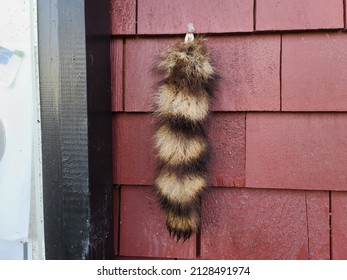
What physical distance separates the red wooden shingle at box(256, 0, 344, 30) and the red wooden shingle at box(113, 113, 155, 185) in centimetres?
47

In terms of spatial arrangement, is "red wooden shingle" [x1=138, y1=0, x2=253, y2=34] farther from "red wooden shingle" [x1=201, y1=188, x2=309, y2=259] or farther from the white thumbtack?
"red wooden shingle" [x1=201, y1=188, x2=309, y2=259]

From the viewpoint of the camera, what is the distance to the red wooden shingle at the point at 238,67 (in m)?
1.07

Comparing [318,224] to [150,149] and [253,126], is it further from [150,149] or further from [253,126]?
[150,149]

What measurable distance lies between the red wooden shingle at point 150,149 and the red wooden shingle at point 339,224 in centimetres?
29

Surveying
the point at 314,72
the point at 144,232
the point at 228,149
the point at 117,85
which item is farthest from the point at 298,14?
the point at 144,232

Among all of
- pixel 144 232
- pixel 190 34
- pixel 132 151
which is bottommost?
pixel 144 232

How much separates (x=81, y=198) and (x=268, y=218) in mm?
572

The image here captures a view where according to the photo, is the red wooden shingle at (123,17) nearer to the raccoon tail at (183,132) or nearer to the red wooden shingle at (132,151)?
the raccoon tail at (183,132)

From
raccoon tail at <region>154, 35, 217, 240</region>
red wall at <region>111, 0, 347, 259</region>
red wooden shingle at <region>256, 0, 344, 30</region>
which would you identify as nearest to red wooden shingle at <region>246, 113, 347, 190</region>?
red wall at <region>111, 0, 347, 259</region>

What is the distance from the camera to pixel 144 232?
116 centimetres

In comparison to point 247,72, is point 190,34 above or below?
above

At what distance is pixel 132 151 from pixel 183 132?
21cm

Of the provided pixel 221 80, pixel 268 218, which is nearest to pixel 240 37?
pixel 221 80

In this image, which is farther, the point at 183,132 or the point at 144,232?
the point at 144,232
